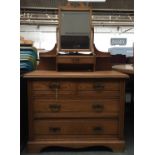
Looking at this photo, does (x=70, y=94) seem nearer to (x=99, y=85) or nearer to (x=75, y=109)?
(x=75, y=109)

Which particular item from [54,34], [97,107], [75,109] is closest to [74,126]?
[75,109]

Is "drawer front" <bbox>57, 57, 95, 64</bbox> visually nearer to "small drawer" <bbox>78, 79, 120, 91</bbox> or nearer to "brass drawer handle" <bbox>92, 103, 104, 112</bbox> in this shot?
"small drawer" <bbox>78, 79, 120, 91</bbox>

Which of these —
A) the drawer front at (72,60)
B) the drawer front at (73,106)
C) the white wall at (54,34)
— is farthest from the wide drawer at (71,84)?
the white wall at (54,34)

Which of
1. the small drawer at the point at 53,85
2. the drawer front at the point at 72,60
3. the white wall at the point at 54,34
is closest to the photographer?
the small drawer at the point at 53,85

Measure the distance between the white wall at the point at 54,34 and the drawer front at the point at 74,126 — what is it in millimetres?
9662

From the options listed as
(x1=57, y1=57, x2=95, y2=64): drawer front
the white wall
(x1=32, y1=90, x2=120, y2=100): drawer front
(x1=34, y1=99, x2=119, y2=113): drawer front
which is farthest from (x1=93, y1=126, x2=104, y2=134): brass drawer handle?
the white wall

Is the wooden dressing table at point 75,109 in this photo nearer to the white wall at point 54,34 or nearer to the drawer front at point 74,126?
the drawer front at point 74,126

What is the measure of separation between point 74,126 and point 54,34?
10.0 m

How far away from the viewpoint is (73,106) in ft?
7.22

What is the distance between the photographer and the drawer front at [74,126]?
2221mm
